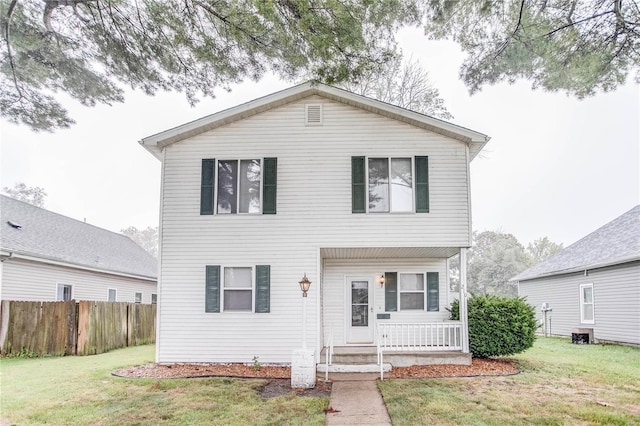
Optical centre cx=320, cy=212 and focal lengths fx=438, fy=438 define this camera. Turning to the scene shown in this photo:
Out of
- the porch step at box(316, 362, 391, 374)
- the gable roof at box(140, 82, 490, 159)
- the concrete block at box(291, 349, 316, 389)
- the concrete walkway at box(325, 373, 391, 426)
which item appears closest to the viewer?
the concrete walkway at box(325, 373, 391, 426)

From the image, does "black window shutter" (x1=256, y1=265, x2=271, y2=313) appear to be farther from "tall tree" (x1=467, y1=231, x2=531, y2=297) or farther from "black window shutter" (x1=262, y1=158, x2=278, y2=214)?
"tall tree" (x1=467, y1=231, x2=531, y2=297)

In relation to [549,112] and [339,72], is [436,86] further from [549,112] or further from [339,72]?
[549,112]

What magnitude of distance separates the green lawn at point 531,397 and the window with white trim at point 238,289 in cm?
372

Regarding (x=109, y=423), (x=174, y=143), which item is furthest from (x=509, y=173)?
(x=109, y=423)

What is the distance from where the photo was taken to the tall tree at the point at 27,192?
3741cm

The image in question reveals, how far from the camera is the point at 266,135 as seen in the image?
417 inches

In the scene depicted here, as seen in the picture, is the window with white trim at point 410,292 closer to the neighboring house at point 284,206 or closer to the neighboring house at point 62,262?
the neighboring house at point 284,206

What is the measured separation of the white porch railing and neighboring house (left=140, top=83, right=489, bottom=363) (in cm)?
40

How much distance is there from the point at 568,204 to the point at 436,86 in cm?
4172

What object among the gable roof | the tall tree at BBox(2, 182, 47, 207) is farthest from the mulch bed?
the tall tree at BBox(2, 182, 47, 207)

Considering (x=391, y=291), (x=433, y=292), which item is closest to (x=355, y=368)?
(x=391, y=291)

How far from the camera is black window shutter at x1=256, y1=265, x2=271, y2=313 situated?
10047mm

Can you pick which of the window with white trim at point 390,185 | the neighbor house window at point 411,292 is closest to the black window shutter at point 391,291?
the neighbor house window at point 411,292

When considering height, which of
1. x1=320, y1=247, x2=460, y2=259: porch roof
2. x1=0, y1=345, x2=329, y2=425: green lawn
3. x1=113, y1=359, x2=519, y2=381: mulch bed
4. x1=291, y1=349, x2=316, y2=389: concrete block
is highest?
x1=320, y1=247, x2=460, y2=259: porch roof
